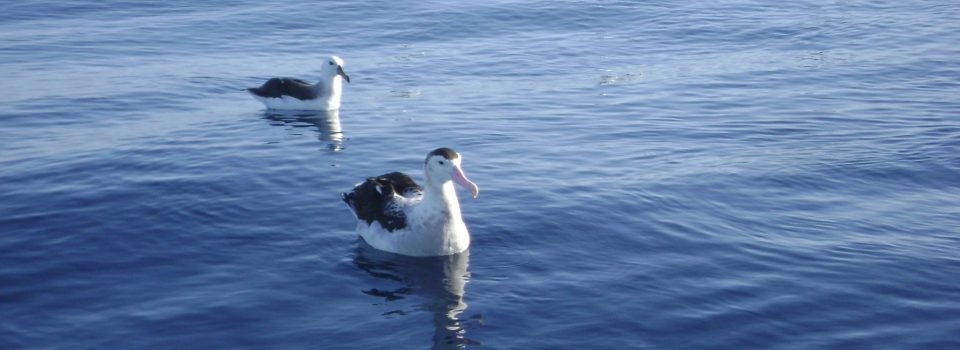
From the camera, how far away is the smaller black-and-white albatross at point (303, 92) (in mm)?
22969

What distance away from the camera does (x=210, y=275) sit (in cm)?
1307

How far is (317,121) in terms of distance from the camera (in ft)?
73.7

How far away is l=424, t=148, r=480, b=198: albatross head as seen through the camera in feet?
44.3

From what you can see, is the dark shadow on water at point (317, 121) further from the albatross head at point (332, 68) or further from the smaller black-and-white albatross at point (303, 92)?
Answer: the albatross head at point (332, 68)

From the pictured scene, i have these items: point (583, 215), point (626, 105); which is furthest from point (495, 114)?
point (583, 215)

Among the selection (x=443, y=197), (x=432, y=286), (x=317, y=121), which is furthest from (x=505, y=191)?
(x=317, y=121)

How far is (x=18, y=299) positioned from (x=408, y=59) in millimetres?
17715

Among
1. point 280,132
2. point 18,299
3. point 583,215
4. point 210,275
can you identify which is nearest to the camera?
point 18,299

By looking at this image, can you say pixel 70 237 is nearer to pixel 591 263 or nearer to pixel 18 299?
pixel 18 299

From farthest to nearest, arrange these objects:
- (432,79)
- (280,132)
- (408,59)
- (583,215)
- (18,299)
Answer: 1. (408,59)
2. (432,79)
3. (280,132)
4. (583,215)
5. (18,299)

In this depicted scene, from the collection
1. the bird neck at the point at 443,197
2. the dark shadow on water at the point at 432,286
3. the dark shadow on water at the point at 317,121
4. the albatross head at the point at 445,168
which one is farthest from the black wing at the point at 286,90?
the albatross head at the point at 445,168

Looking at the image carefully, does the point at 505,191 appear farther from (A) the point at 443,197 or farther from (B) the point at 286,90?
(B) the point at 286,90

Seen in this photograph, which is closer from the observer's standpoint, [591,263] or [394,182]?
[591,263]

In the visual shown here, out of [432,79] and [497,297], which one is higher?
[432,79]
